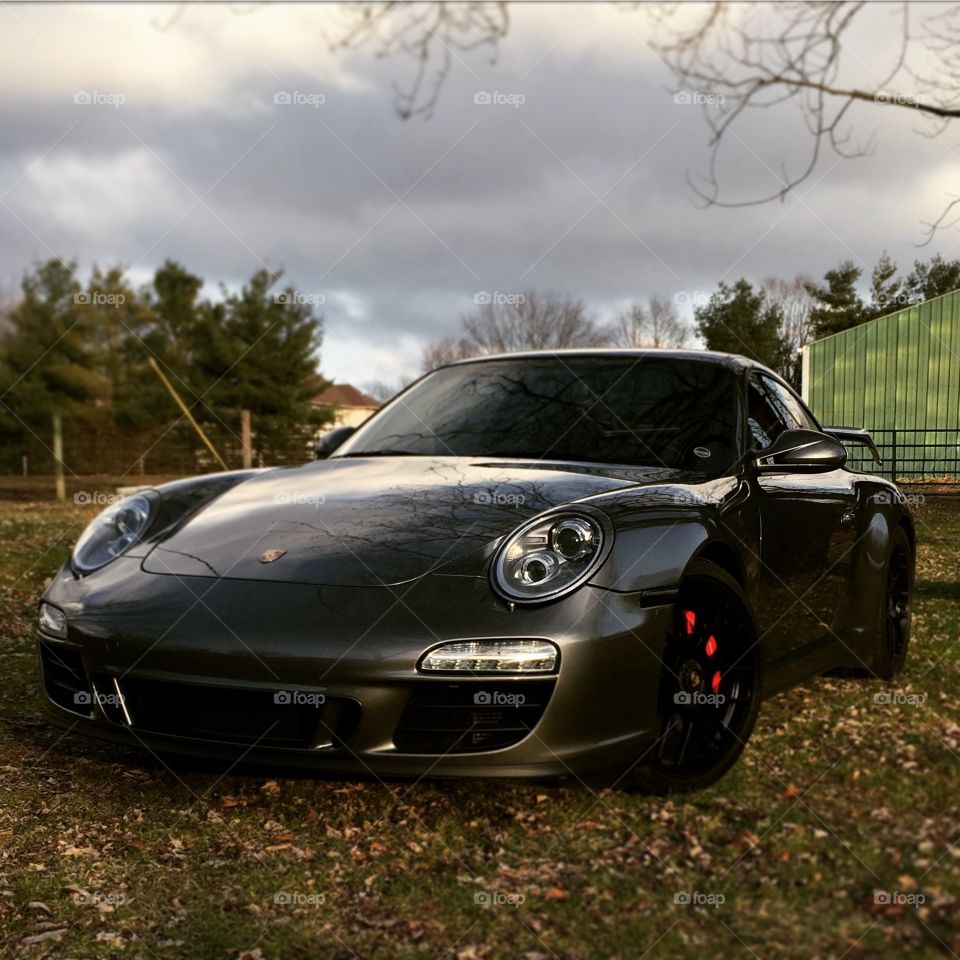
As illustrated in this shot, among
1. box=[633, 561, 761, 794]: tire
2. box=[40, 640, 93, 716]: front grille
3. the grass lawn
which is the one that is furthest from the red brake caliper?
box=[40, 640, 93, 716]: front grille

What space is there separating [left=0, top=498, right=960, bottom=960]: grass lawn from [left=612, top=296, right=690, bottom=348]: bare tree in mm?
13258

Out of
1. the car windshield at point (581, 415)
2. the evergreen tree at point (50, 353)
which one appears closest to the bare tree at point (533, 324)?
the evergreen tree at point (50, 353)

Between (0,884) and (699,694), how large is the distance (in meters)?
2.14

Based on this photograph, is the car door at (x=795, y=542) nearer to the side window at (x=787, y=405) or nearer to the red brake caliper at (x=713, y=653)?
the side window at (x=787, y=405)

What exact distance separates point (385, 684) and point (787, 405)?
112 inches

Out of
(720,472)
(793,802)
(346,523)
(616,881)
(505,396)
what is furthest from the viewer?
(505,396)

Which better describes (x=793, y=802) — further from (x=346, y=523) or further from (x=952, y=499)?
(x=952, y=499)

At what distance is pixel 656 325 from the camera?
18469mm

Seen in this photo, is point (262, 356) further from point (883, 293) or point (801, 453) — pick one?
point (801, 453)

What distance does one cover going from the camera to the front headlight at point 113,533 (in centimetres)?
371

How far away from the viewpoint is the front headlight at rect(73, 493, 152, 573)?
371 centimetres

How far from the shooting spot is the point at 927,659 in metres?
5.27

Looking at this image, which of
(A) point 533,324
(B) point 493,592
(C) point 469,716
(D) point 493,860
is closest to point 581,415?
(B) point 493,592

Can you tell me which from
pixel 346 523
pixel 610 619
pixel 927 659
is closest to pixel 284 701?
pixel 346 523
